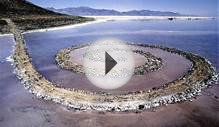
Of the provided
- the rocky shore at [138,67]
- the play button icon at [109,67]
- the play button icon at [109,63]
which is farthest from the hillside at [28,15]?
the play button icon at [109,63]

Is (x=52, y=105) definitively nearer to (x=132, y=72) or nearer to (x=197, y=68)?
(x=132, y=72)

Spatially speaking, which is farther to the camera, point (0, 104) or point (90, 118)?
point (0, 104)

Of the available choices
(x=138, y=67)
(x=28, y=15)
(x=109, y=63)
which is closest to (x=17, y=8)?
(x=28, y=15)

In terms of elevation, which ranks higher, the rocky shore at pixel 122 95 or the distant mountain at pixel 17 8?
the distant mountain at pixel 17 8

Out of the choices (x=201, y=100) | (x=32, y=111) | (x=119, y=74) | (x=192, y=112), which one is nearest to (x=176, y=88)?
(x=201, y=100)

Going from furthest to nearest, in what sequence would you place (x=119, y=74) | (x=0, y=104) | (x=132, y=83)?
(x=119, y=74), (x=132, y=83), (x=0, y=104)

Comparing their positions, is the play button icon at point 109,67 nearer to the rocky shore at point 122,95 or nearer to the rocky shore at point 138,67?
the rocky shore at point 138,67
